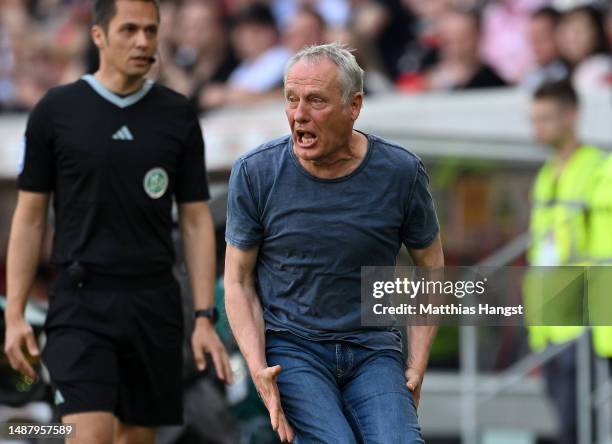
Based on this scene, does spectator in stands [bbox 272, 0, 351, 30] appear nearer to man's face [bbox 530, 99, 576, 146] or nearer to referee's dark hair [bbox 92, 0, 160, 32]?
man's face [bbox 530, 99, 576, 146]

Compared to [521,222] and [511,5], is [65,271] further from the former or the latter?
[511,5]

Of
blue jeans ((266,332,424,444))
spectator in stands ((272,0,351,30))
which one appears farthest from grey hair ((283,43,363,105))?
spectator in stands ((272,0,351,30))

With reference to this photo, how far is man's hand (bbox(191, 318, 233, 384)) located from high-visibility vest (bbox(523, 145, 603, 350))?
3014 mm

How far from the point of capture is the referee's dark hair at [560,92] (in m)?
9.48

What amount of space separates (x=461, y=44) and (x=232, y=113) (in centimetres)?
188

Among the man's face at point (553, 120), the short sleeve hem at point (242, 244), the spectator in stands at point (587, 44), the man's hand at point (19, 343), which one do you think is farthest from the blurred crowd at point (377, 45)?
the short sleeve hem at point (242, 244)

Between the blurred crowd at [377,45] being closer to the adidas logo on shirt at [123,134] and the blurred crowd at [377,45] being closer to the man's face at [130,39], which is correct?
the man's face at [130,39]

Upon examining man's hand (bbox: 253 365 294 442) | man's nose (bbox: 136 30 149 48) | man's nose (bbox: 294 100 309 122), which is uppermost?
man's nose (bbox: 136 30 149 48)

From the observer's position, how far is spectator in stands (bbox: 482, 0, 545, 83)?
12109 millimetres

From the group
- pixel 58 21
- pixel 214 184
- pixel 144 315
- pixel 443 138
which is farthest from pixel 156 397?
pixel 58 21

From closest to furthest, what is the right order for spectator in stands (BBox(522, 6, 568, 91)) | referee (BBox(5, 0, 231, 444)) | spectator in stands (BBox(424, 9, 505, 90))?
referee (BBox(5, 0, 231, 444)), spectator in stands (BBox(522, 6, 568, 91)), spectator in stands (BBox(424, 9, 505, 90))

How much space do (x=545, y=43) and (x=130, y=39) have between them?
221 inches

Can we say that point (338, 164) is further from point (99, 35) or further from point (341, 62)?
point (99, 35)

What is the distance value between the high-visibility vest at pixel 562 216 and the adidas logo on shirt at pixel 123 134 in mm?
3381
